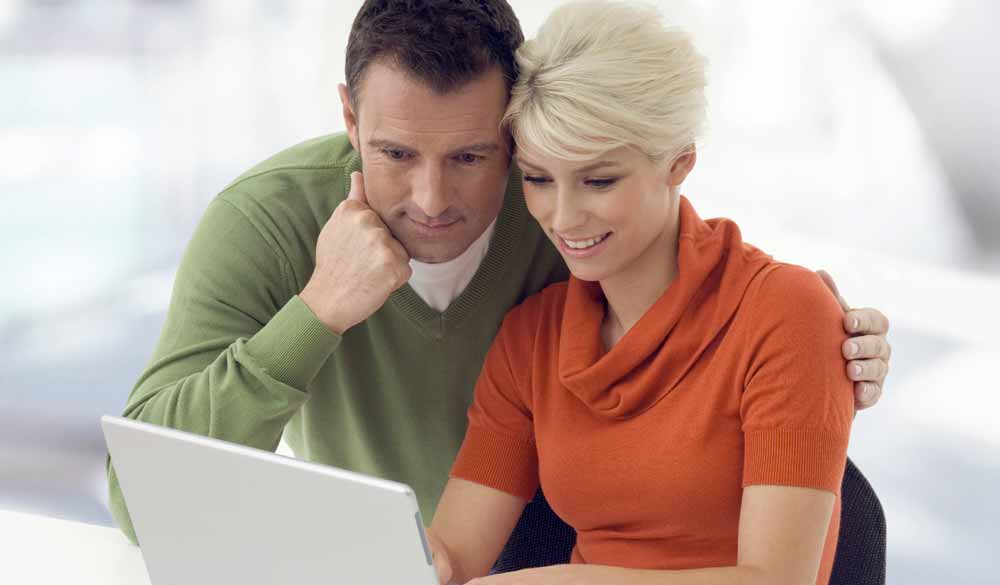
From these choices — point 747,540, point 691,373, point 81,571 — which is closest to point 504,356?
point 691,373

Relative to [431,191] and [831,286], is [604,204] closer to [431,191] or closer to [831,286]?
[431,191]

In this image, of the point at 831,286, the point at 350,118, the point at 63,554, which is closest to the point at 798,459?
the point at 831,286

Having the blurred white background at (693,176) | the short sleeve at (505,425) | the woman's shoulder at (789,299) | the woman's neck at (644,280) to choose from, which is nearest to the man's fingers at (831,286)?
the woman's shoulder at (789,299)

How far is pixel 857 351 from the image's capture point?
1537mm

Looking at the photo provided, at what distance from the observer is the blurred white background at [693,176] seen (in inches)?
152

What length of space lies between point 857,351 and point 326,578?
71 cm

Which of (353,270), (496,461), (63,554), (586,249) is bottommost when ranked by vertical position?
(63,554)

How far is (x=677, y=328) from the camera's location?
1.64m

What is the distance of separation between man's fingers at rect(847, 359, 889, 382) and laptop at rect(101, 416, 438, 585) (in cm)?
65

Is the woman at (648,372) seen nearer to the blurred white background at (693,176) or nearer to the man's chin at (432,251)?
the man's chin at (432,251)

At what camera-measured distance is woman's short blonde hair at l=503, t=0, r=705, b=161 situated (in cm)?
154

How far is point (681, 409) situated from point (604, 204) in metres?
0.28

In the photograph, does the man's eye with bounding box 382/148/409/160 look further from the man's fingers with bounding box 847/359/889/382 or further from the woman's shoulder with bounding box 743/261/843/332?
the man's fingers with bounding box 847/359/889/382

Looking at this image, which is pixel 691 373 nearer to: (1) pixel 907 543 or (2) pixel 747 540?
(2) pixel 747 540
